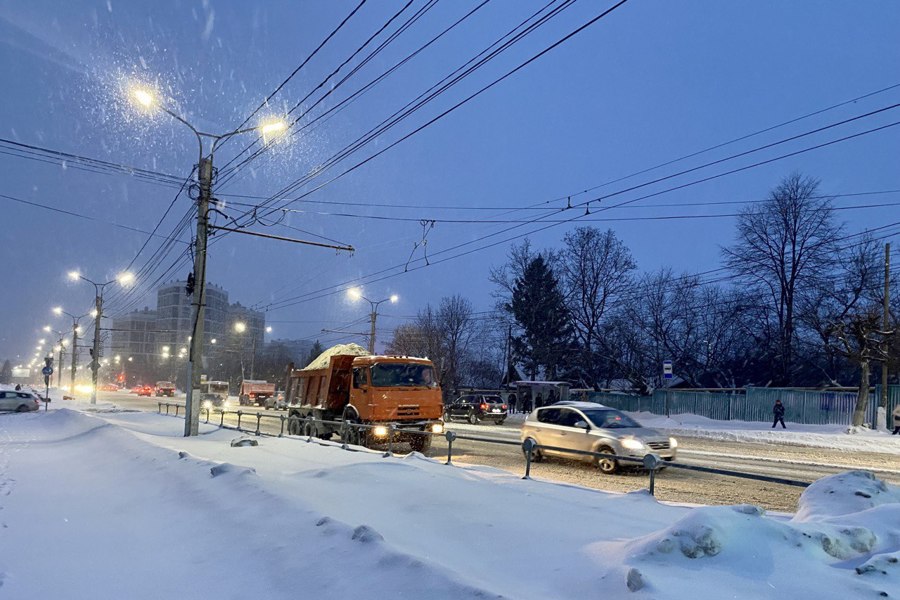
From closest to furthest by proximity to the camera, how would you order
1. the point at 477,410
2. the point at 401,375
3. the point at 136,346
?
the point at 401,375 → the point at 477,410 → the point at 136,346

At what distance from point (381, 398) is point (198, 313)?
6031mm

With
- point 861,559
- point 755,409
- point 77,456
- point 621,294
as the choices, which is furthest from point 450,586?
point 621,294

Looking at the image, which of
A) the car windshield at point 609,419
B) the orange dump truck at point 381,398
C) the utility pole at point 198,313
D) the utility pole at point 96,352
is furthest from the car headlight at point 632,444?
the utility pole at point 96,352

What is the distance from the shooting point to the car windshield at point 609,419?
14503 millimetres

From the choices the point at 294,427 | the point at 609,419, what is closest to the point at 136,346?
the point at 294,427

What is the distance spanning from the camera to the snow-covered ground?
4.48 metres

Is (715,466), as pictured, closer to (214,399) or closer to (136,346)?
(214,399)

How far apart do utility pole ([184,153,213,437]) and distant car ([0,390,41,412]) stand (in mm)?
20883

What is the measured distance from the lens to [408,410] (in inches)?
696

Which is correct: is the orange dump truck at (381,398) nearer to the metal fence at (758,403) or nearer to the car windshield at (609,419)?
the car windshield at (609,419)

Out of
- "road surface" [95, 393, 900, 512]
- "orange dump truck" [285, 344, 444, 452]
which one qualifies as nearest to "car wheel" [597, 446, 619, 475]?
"road surface" [95, 393, 900, 512]

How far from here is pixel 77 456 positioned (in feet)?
48.1

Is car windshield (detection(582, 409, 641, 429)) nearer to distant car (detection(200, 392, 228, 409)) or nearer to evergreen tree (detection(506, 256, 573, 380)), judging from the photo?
evergreen tree (detection(506, 256, 573, 380))

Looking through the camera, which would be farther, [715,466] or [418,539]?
[715,466]
